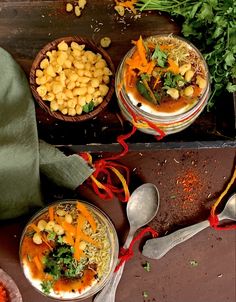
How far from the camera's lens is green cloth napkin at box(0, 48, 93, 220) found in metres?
1.60

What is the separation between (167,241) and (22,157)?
38 cm

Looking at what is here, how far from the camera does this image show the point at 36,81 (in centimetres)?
165

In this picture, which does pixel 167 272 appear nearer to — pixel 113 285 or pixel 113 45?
pixel 113 285

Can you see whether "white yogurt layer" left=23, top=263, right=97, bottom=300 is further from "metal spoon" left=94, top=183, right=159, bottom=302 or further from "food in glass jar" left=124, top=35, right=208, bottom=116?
"food in glass jar" left=124, top=35, right=208, bottom=116

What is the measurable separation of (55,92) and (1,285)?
1.43ft

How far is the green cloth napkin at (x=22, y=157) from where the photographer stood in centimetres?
160

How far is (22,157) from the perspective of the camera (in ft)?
5.25

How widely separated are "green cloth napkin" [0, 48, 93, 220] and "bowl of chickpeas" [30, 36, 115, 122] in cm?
4

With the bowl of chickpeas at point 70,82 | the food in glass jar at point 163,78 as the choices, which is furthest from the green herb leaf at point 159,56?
the bowl of chickpeas at point 70,82

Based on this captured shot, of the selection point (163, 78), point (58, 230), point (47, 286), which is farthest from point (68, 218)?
point (163, 78)

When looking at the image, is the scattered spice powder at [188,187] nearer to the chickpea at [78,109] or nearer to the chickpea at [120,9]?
the chickpea at [78,109]

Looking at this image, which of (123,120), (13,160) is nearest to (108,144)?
(123,120)

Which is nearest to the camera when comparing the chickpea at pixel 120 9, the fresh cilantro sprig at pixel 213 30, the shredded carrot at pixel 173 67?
the shredded carrot at pixel 173 67

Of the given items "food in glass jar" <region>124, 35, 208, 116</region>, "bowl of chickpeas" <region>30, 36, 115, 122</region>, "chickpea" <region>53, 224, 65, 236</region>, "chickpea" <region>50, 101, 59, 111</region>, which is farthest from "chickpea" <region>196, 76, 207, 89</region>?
"chickpea" <region>53, 224, 65, 236</region>
